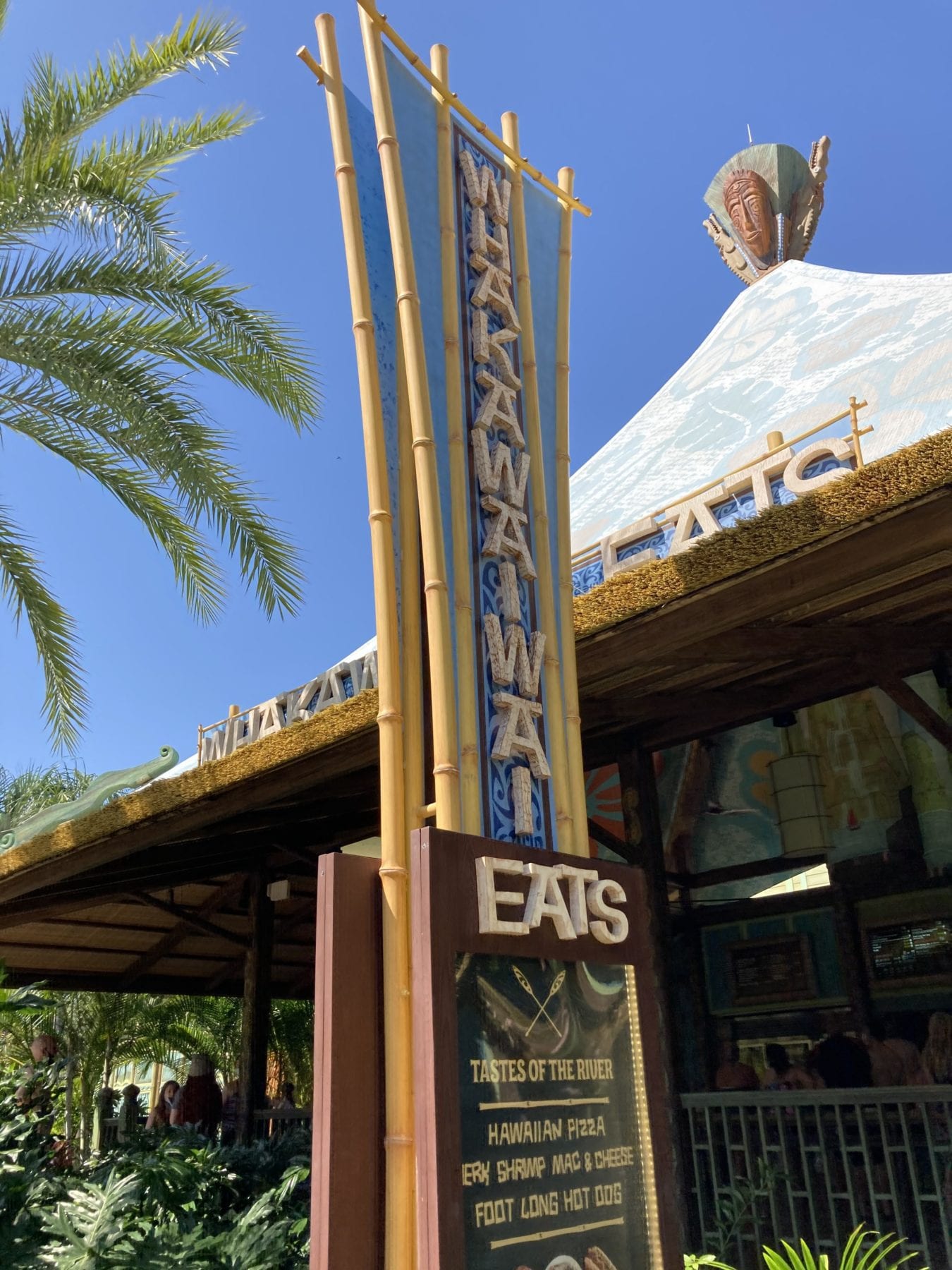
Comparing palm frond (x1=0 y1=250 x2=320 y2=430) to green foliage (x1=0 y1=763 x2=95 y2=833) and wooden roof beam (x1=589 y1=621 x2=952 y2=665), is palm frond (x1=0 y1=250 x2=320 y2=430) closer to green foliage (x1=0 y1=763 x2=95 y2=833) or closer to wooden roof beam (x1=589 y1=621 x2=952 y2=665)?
wooden roof beam (x1=589 y1=621 x2=952 y2=665)

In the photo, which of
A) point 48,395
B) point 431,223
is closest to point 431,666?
point 431,223

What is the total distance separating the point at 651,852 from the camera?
7344mm

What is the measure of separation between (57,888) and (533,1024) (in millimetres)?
6907

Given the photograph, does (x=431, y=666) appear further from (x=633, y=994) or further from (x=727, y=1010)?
(x=727, y=1010)

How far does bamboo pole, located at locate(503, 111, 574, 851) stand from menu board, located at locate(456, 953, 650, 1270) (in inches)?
22.4

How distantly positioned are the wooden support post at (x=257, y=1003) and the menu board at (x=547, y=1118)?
235 inches

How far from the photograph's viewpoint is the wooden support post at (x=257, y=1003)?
340 inches

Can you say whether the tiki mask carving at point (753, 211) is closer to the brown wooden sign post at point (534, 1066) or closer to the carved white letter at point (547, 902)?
the brown wooden sign post at point (534, 1066)

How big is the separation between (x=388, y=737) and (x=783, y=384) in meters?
9.13

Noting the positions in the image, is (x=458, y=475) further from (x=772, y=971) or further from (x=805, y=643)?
(x=772, y=971)

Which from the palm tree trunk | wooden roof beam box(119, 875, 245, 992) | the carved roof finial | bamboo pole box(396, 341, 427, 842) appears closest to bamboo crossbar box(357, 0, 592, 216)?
bamboo pole box(396, 341, 427, 842)

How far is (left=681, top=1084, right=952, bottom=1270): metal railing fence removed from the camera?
4.89m

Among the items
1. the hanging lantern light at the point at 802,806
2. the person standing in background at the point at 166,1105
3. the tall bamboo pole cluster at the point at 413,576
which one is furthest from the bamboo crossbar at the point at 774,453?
the person standing in background at the point at 166,1105

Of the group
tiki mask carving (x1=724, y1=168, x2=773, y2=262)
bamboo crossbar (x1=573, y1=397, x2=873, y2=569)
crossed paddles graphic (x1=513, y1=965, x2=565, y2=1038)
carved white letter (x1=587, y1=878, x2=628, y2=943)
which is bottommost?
crossed paddles graphic (x1=513, y1=965, x2=565, y2=1038)
